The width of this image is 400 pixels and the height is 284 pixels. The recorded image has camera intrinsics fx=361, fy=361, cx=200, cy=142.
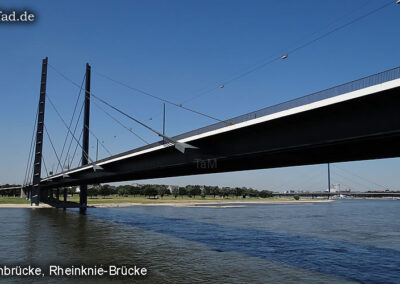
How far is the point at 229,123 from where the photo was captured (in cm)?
2573

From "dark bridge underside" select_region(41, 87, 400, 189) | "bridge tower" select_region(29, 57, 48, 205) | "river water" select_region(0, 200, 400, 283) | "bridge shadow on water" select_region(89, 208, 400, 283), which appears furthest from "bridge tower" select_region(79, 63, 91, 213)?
"dark bridge underside" select_region(41, 87, 400, 189)

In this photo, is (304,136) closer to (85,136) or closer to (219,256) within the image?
(219,256)

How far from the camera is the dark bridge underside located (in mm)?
16891

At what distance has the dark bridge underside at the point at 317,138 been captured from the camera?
16891 millimetres

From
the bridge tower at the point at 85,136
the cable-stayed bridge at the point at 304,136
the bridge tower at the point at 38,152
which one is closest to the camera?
the cable-stayed bridge at the point at 304,136

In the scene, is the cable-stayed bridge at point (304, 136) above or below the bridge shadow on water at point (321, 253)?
above

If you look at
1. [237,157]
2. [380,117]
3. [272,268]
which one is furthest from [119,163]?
[380,117]

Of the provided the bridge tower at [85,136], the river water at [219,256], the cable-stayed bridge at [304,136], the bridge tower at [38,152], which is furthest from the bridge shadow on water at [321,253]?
the bridge tower at [38,152]

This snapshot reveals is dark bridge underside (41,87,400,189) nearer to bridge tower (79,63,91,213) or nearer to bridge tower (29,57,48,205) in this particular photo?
bridge tower (79,63,91,213)

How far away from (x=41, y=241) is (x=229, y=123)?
22.2m

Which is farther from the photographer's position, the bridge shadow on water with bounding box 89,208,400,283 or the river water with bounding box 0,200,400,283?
the bridge shadow on water with bounding box 89,208,400,283

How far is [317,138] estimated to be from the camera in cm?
1978

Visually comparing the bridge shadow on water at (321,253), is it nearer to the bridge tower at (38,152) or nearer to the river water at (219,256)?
the river water at (219,256)

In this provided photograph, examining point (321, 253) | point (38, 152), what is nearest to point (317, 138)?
point (321, 253)
